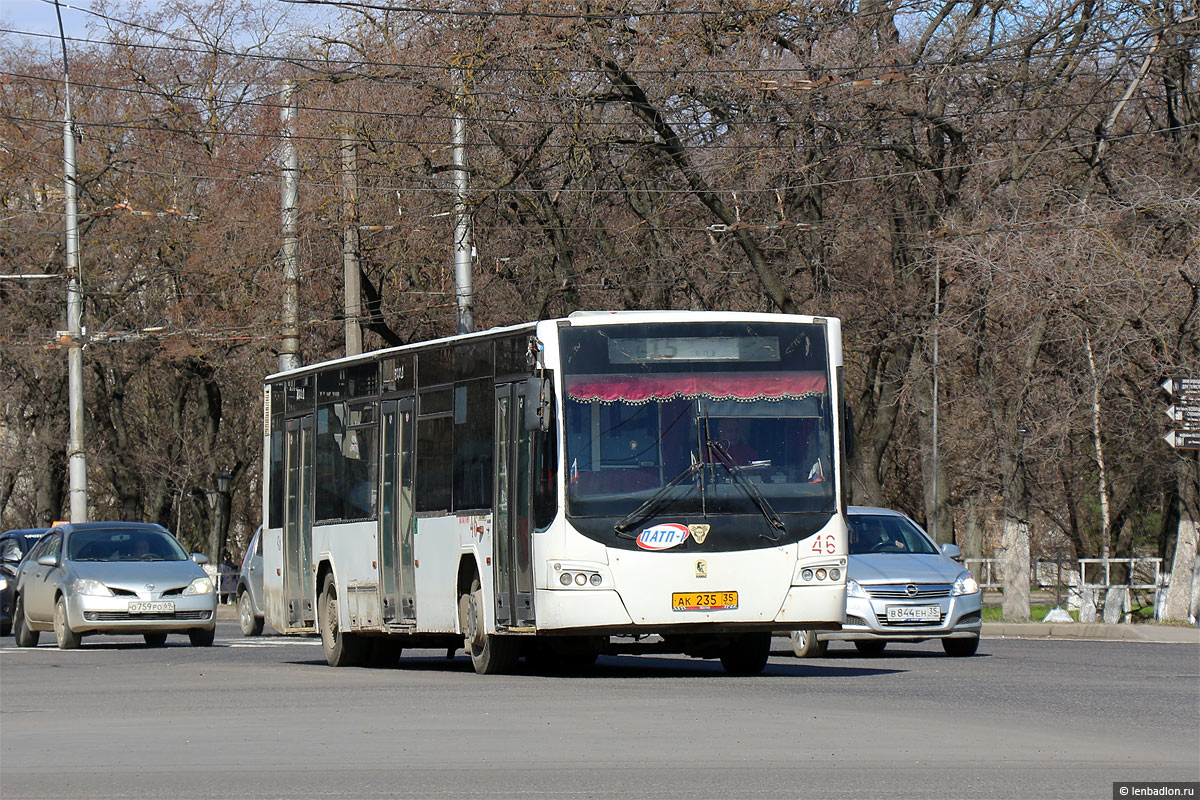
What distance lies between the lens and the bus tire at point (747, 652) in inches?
742

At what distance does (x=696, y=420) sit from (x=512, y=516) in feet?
5.94

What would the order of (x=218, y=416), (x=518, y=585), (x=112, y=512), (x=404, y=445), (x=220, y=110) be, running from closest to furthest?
(x=518, y=585) → (x=404, y=445) → (x=220, y=110) → (x=218, y=416) → (x=112, y=512)

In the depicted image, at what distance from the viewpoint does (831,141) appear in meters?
35.8

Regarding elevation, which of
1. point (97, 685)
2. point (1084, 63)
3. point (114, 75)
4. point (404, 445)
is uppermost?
point (114, 75)

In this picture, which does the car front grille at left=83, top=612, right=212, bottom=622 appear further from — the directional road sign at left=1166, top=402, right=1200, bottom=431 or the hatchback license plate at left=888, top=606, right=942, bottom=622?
the directional road sign at left=1166, top=402, right=1200, bottom=431

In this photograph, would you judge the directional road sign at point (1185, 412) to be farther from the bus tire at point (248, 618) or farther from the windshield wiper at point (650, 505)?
the bus tire at point (248, 618)

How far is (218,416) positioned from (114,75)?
981cm

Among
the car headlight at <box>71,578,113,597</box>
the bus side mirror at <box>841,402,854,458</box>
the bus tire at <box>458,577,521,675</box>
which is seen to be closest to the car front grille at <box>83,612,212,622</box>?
the car headlight at <box>71,578,113,597</box>

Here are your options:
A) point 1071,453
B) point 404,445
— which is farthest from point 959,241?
point 404,445

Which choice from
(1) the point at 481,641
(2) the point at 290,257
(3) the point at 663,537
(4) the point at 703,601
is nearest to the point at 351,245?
(2) the point at 290,257

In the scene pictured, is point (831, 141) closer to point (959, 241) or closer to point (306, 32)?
point (959, 241)

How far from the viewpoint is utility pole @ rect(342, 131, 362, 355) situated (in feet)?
109

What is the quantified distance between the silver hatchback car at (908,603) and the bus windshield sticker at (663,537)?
4578 millimetres

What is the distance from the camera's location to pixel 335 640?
21688 millimetres
